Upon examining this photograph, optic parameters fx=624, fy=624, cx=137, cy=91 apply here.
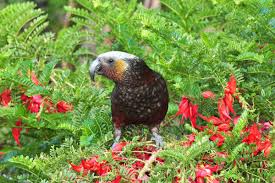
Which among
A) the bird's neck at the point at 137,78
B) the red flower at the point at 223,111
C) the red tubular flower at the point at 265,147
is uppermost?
the bird's neck at the point at 137,78

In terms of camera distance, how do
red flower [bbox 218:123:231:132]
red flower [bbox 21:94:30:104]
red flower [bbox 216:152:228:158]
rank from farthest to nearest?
red flower [bbox 21:94:30:104]
red flower [bbox 218:123:231:132]
red flower [bbox 216:152:228:158]

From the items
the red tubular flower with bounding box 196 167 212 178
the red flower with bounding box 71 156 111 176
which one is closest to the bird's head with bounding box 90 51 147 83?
the red flower with bounding box 71 156 111 176

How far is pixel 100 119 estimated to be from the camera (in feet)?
8.27

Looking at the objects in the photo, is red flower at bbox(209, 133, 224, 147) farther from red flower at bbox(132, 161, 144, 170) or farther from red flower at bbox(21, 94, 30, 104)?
red flower at bbox(21, 94, 30, 104)

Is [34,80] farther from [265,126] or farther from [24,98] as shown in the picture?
→ [265,126]

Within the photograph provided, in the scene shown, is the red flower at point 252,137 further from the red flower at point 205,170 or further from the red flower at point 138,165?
the red flower at point 138,165

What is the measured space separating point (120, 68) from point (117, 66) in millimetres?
15

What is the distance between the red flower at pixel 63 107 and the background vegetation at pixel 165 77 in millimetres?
53

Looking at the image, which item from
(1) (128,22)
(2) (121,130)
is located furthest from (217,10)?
(2) (121,130)

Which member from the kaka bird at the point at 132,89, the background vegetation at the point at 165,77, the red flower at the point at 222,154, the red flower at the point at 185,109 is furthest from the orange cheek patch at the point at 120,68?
the red flower at the point at 222,154

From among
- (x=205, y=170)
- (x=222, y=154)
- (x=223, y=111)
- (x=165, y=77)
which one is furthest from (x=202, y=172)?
(x=165, y=77)

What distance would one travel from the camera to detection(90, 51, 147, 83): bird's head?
2418 millimetres

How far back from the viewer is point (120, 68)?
242cm

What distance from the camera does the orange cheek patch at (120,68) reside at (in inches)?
95.2
